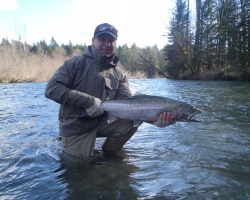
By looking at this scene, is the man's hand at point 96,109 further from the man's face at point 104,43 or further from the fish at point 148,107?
the man's face at point 104,43

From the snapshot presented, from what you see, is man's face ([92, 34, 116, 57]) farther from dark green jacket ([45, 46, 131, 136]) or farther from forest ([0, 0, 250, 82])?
forest ([0, 0, 250, 82])

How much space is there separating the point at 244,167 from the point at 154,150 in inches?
56.2

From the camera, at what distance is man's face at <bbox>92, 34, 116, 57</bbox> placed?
3.83 meters

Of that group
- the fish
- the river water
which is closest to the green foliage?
the river water

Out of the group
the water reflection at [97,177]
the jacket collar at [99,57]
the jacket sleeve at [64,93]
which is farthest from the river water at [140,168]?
the jacket collar at [99,57]

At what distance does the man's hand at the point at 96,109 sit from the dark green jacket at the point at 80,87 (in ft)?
0.17

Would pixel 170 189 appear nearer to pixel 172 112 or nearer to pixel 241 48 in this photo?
pixel 172 112

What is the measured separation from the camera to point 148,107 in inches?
140

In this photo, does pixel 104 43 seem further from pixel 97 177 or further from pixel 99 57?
pixel 97 177

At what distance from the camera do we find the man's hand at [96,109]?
3.47 metres

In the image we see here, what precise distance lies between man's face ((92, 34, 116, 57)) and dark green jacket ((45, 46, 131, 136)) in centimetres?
10

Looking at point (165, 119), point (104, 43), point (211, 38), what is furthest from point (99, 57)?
point (211, 38)

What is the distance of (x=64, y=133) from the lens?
366 centimetres

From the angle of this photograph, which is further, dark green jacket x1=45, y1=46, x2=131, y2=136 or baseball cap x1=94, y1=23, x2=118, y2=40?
baseball cap x1=94, y1=23, x2=118, y2=40
